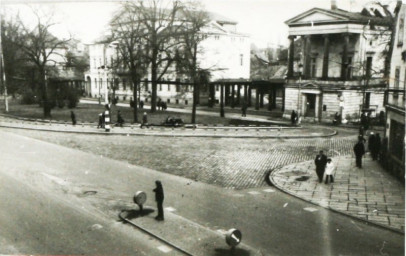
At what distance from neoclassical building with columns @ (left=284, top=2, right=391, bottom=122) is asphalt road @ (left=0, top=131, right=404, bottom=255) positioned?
27.8 m

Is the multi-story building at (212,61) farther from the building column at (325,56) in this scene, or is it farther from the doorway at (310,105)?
the building column at (325,56)

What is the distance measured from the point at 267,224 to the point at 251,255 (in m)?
2.38

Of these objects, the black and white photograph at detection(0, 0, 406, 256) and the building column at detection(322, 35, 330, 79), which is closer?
the black and white photograph at detection(0, 0, 406, 256)

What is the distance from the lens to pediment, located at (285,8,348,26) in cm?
3891

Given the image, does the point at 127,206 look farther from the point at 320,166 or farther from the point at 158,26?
the point at 158,26

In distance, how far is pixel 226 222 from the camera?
42.4 ft

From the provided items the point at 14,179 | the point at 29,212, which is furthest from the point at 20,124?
the point at 29,212

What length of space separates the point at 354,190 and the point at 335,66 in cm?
3092

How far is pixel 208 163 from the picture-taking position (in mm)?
21328

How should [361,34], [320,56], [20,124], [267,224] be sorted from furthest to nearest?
[320,56], [361,34], [20,124], [267,224]

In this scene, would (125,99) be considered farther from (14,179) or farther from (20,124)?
(14,179)

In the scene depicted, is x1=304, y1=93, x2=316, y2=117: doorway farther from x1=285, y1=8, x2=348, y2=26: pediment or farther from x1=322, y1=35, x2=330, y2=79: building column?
x1=285, y1=8, x2=348, y2=26: pediment

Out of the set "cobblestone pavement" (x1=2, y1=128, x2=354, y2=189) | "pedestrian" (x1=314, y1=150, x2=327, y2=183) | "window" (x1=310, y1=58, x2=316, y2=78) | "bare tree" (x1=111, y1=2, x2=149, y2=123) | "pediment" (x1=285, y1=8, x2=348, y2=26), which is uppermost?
"pediment" (x1=285, y1=8, x2=348, y2=26)

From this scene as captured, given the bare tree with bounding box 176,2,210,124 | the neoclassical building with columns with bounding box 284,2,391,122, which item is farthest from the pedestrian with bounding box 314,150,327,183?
the neoclassical building with columns with bounding box 284,2,391,122
